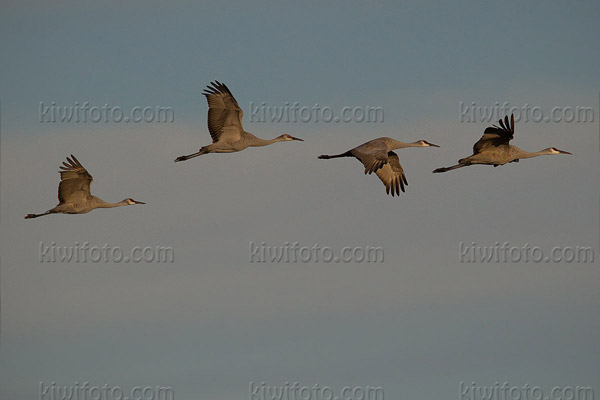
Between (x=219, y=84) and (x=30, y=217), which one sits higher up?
(x=219, y=84)

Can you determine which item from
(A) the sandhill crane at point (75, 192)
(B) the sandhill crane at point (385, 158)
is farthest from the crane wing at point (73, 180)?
(B) the sandhill crane at point (385, 158)

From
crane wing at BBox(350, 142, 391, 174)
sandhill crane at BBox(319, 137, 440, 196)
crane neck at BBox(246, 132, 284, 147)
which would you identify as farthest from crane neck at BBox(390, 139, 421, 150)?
crane neck at BBox(246, 132, 284, 147)

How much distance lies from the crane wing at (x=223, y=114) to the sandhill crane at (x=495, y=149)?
5.93 metres

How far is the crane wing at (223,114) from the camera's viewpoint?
5003 cm

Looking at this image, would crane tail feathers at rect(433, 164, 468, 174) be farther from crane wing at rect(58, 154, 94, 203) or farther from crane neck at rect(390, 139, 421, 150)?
crane wing at rect(58, 154, 94, 203)

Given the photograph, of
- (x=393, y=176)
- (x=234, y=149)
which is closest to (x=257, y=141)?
(x=234, y=149)

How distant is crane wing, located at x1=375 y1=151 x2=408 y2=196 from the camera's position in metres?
53.2

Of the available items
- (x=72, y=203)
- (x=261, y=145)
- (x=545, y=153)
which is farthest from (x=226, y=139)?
(x=545, y=153)

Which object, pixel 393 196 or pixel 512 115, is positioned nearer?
pixel 512 115

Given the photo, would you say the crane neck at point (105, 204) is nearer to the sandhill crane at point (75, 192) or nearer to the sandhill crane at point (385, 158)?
the sandhill crane at point (75, 192)

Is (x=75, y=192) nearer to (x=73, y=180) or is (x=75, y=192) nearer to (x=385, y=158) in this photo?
(x=73, y=180)

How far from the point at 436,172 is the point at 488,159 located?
1.98 metres

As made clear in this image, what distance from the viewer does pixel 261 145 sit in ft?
170

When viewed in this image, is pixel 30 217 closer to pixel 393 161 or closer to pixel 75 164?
pixel 75 164
